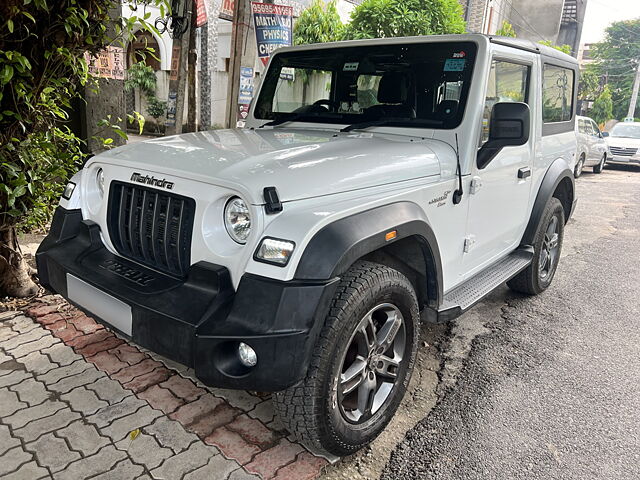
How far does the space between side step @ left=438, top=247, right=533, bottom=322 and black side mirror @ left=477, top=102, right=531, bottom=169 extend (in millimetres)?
885

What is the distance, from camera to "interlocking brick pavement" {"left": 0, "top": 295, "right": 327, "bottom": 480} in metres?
2.19

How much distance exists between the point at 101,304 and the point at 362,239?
1.21 meters

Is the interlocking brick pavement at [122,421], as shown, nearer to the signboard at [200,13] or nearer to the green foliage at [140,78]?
the signboard at [200,13]

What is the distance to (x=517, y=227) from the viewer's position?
3779 millimetres

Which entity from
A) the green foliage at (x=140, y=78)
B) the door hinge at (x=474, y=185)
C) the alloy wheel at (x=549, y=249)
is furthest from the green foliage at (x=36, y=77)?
the green foliage at (x=140, y=78)

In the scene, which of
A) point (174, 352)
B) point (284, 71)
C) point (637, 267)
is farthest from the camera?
point (637, 267)

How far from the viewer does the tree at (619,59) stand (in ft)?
132

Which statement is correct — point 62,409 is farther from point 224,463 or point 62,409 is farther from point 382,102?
point 382,102

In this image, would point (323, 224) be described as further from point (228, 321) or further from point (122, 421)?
point (122, 421)

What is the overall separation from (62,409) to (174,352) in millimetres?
1042

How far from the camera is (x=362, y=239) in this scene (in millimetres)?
2002

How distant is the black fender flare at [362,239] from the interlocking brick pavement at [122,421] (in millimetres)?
996

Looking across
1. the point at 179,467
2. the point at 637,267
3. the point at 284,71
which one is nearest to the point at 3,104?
the point at 284,71

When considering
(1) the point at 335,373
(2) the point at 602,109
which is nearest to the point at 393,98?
(1) the point at 335,373
